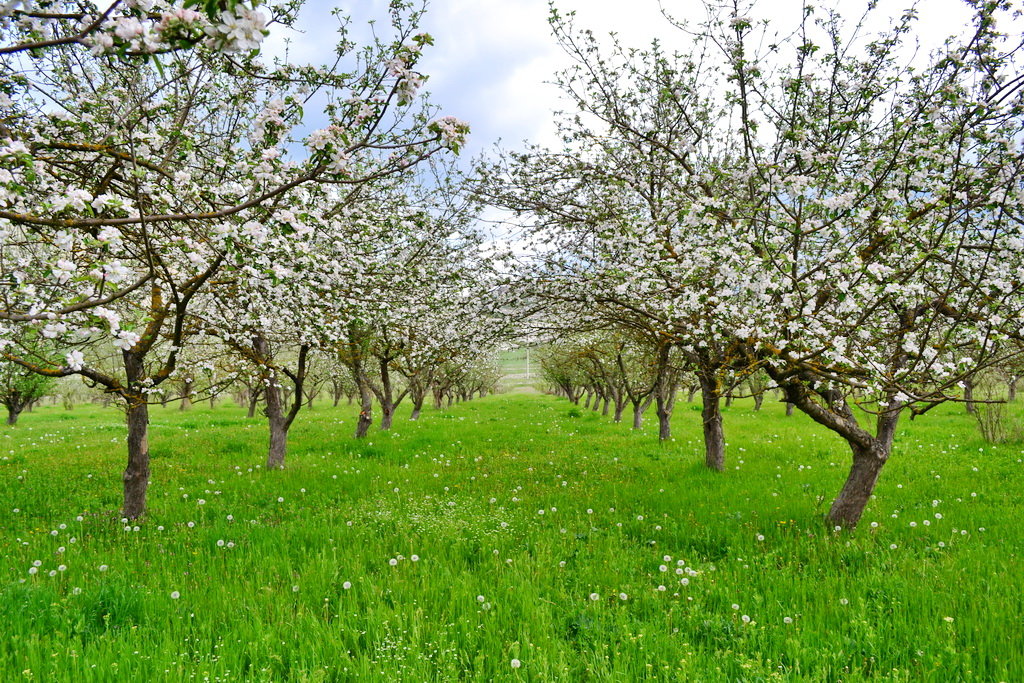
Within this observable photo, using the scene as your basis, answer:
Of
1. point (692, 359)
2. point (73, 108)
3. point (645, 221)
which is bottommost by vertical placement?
point (692, 359)

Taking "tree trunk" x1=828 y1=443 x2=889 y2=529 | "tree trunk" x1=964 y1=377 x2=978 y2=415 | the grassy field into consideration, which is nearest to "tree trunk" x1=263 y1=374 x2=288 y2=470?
the grassy field

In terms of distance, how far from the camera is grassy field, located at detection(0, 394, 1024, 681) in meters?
3.73

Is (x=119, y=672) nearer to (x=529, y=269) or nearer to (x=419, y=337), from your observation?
(x=529, y=269)

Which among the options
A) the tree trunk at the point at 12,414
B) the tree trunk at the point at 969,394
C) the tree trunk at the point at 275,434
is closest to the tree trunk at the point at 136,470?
the tree trunk at the point at 275,434

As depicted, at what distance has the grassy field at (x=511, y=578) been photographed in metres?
3.73

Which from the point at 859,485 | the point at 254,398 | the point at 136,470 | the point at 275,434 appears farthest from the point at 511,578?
the point at 254,398

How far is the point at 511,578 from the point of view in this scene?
5.18 m

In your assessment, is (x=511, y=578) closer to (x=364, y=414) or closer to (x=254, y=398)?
(x=364, y=414)

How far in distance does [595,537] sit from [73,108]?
27.8 feet

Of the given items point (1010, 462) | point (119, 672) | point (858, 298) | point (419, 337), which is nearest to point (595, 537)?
point (858, 298)

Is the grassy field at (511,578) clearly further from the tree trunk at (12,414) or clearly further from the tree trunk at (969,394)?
the tree trunk at (12,414)

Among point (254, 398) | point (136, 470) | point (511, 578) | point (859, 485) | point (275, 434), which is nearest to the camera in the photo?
point (511, 578)

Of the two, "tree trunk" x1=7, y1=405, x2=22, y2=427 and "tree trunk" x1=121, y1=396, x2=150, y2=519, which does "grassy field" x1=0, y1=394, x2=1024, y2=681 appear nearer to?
"tree trunk" x1=121, y1=396, x2=150, y2=519

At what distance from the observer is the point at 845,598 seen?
466 cm
